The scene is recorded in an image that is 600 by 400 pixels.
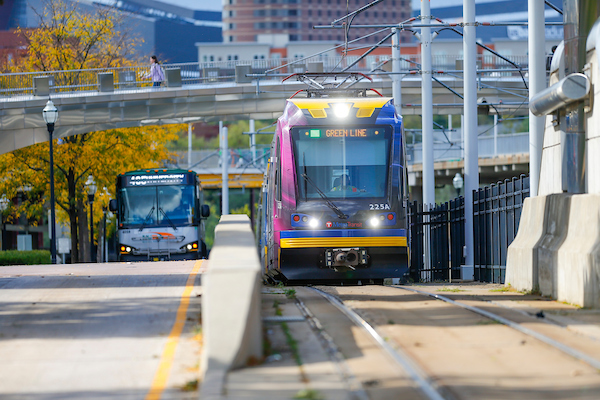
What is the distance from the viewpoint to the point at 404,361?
7.98 metres

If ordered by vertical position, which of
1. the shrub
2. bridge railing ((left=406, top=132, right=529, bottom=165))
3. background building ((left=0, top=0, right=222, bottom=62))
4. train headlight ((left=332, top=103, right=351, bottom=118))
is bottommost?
the shrub

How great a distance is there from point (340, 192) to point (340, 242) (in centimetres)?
96

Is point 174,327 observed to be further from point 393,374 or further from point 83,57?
point 83,57

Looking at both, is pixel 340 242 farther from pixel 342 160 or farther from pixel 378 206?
pixel 342 160

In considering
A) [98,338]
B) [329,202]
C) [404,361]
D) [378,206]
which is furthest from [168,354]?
[378,206]

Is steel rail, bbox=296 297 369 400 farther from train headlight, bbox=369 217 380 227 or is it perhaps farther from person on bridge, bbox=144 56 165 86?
person on bridge, bbox=144 56 165 86

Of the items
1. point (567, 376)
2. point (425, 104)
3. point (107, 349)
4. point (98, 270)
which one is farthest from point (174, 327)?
point (425, 104)

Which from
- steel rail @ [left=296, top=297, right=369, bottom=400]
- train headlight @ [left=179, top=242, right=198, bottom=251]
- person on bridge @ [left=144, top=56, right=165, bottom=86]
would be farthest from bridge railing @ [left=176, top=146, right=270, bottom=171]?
steel rail @ [left=296, top=297, right=369, bottom=400]

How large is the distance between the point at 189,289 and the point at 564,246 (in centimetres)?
545

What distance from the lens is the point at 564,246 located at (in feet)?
41.4

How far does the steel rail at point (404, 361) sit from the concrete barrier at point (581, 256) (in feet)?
9.65

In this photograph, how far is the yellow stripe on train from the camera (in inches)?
656

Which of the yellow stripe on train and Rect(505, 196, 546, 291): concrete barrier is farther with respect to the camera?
the yellow stripe on train

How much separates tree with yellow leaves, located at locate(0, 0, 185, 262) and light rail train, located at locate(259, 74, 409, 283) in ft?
71.5
